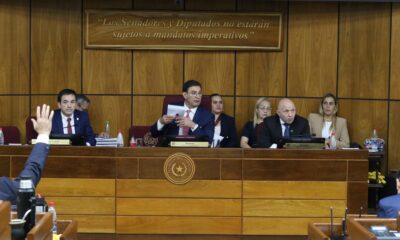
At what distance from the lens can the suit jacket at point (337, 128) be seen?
9867 millimetres

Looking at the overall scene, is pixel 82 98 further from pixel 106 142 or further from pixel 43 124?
pixel 43 124

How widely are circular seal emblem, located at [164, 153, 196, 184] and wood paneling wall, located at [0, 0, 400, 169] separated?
2.93m

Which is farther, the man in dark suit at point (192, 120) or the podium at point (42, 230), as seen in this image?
the man in dark suit at point (192, 120)

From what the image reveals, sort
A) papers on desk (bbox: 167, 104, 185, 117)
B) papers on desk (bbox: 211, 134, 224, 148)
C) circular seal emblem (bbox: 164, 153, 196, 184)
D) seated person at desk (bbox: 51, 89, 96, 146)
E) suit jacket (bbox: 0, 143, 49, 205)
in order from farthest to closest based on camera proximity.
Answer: papers on desk (bbox: 211, 134, 224, 148)
seated person at desk (bbox: 51, 89, 96, 146)
papers on desk (bbox: 167, 104, 185, 117)
circular seal emblem (bbox: 164, 153, 196, 184)
suit jacket (bbox: 0, 143, 49, 205)

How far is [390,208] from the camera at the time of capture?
454cm

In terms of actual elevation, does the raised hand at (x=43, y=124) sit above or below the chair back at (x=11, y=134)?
above

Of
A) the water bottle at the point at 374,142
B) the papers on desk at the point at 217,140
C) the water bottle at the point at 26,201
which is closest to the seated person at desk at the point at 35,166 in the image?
the water bottle at the point at 26,201

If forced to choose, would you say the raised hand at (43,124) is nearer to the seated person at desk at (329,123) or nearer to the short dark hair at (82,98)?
the short dark hair at (82,98)

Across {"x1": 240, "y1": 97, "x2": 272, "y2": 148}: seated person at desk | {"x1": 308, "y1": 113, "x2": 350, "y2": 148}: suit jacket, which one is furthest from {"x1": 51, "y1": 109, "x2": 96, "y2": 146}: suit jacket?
{"x1": 308, "y1": 113, "x2": 350, "y2": 148}: suit jacket

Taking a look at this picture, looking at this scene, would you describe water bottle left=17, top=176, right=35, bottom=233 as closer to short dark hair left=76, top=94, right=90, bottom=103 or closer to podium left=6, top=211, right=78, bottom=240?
podium left=6, top=211, right=78, bottom=240

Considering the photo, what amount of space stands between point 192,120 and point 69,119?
4.82ft

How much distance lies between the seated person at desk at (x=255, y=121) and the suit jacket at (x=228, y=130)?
0.16m

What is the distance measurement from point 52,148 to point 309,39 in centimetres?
444

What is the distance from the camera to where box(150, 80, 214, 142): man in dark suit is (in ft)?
26.4
